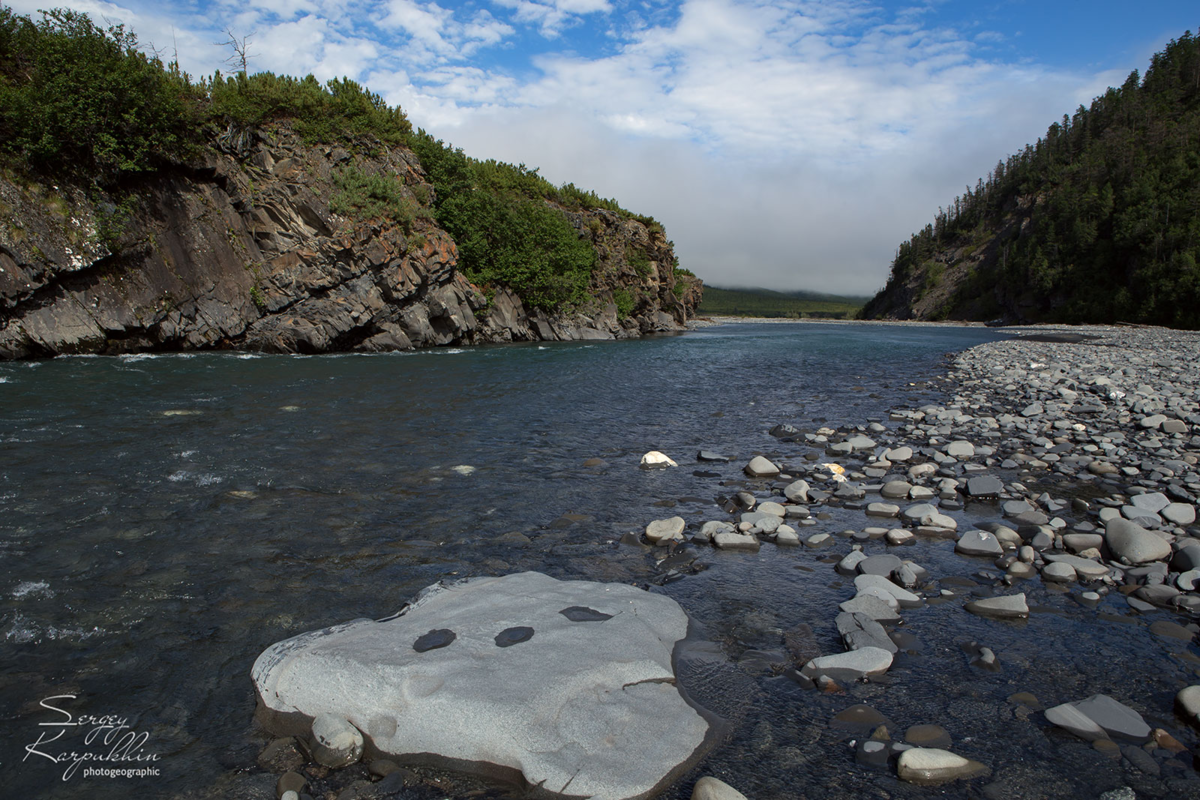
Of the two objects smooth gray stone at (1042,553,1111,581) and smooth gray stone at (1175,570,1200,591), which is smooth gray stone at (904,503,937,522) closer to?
smooth gray stone at (1042,553,1111,581)

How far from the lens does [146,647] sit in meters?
5.09

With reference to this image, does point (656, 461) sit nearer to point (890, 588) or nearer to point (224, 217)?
point (890, 588)

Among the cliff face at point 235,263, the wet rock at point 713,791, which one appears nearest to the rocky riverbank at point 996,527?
the wet rock at point 713,791

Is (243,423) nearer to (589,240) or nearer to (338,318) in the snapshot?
(338,318)

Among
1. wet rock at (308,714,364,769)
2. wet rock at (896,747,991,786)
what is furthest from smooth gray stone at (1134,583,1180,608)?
wet rock at (308,714,364,769)

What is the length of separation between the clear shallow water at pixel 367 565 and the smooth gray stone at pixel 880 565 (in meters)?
0.37

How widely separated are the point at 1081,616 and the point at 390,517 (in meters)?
7.89

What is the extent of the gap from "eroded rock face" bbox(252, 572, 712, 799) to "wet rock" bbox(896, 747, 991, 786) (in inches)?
47.2

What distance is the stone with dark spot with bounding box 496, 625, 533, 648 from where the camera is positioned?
15.6 ft

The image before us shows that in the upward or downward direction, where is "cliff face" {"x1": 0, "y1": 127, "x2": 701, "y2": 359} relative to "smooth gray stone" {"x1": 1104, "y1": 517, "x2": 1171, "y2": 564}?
upward

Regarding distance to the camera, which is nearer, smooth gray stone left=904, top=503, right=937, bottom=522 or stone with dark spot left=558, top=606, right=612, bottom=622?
stone with dark spot left=558, top=606, right=612, bottom=622

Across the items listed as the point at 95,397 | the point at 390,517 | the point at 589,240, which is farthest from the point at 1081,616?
the point at 589,240

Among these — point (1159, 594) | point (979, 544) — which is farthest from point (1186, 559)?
point (979, 544)

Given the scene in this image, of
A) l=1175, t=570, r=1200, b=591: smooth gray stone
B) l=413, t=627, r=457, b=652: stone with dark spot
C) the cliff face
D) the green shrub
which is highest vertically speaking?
the green shrub
